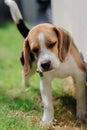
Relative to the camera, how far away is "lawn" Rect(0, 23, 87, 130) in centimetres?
377

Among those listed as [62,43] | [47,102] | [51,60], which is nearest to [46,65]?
[51,60]

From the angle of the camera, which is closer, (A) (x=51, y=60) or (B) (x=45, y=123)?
(A) (x=51, y=60)

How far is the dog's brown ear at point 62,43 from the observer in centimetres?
355

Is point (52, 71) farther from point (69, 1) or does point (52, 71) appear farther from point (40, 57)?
point (69, 1)

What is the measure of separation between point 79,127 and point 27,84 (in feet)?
3.67

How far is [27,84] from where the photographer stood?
188 inches

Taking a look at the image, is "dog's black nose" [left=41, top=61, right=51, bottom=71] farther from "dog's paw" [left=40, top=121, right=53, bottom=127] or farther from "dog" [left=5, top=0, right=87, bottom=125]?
"dog's paw" [left=40, top=121, right=53, bottom=127]

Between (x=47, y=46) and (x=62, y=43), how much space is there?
0.50 ft

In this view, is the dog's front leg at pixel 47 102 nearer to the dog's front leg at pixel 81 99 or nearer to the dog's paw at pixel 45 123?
the dog's paw at pixel 45 123

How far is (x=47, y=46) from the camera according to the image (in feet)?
11.3

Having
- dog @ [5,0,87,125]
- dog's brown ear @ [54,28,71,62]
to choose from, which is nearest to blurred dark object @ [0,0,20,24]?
dog @ [5,0,87,125]

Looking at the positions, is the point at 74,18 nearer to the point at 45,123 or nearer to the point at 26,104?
the point at 26,104

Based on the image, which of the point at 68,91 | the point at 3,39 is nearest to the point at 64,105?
the point at 68,91

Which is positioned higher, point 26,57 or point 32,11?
point 26,57
